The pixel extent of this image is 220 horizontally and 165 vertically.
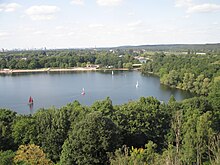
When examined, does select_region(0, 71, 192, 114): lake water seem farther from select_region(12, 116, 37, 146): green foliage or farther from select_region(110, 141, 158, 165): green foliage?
select_region(110, 141, 158, 165): green foliage

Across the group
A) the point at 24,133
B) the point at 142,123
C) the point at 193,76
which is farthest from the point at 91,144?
the point at 193,76

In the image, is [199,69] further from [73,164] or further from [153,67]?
[73,164]

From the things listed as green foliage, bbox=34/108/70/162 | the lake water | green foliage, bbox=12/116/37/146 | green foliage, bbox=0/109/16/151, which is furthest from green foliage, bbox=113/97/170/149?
the lake water

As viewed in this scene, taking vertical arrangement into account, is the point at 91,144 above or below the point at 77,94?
above

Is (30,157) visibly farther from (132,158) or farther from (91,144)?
(132,158)

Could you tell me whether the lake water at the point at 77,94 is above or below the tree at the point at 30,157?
below

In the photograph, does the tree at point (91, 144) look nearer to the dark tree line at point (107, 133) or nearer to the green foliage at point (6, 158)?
the dark tree line at point (107, 133)

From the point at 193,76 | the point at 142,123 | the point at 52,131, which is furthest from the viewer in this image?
the point at 193,76

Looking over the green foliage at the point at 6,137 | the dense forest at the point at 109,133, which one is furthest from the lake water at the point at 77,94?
the dense forest at the point at 109,133
